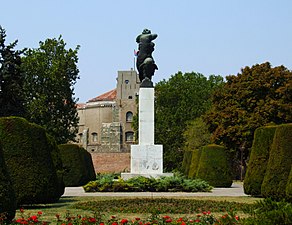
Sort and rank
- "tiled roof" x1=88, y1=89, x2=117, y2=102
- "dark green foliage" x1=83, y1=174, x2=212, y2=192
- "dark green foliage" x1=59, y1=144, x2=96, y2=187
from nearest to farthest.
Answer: "dark green foliage" x1=83, y1=174, x2=212, y2=192 → "dark green foliage" x1=59, y1=144, x2=96, y2=187 → "tiled roof" x1=88, y1=89, x2=117, y2=102

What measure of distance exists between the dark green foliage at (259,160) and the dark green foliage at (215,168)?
25.7ft

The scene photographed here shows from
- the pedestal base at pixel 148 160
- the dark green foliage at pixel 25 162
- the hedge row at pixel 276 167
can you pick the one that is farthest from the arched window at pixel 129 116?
the dark green foliage at pixel 25 162

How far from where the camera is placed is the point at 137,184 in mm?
21375

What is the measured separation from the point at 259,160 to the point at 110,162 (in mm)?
39074

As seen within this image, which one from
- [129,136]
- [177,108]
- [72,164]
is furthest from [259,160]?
[129,136]

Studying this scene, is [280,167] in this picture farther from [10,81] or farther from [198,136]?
[198,136]

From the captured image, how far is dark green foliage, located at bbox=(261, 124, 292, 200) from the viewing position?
15.7 metres

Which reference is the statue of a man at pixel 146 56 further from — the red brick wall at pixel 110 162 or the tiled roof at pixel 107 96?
the tiled roof at pixel 107 96

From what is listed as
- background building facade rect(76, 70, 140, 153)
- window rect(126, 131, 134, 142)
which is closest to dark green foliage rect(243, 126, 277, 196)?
background building facade rect(76, 70, 140, 153)

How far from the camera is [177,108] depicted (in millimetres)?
55219

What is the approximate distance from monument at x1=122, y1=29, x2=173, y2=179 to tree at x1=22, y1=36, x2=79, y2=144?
A: 1889 centimetres

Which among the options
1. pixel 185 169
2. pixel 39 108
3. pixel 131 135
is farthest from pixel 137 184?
pixel 131 135

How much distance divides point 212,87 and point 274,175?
138 feet

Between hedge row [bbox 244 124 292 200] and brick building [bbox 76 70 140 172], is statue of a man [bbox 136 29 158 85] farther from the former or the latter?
brick building [bbox 76 70 140 172]
